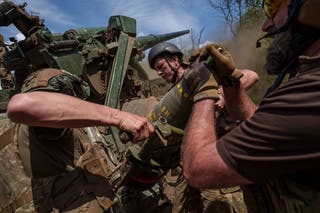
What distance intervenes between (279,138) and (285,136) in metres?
0.03

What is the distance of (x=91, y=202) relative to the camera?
8.55ft

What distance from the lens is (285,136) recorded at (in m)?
1.27

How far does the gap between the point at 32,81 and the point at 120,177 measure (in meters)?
1.16

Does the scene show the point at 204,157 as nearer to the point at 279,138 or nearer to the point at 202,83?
the point at 279,138

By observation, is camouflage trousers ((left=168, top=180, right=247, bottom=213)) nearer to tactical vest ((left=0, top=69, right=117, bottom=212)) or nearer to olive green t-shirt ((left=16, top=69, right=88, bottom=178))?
tactical vest ((left=0, top=69, right=117, bottom=212))

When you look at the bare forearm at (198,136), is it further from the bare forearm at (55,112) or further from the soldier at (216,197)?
the soldier at (216,197)

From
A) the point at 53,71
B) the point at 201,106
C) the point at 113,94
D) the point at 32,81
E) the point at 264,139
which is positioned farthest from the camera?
the point at 113,94

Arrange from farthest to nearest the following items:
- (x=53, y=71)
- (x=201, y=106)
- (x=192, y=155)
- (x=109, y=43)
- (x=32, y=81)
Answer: (x=109, y=43), (x=53, y=71), (x=32, y=81), (x=201, y=106), (x=192, y=155)

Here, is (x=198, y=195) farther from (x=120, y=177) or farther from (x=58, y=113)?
(x=58, y=113)

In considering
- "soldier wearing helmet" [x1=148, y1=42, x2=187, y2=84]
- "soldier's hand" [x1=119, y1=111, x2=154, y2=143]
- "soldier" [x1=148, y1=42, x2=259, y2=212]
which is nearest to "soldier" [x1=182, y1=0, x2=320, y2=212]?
"soldier's hand" [x1=119, y1=111, x2=154, y2=143]

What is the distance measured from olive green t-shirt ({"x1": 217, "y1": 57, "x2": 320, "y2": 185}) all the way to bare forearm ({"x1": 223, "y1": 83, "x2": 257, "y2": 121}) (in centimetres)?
98

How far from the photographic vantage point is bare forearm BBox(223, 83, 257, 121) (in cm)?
242

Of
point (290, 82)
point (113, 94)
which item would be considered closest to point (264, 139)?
point (290, 82)

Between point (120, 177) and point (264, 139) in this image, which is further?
point (120, 177)
